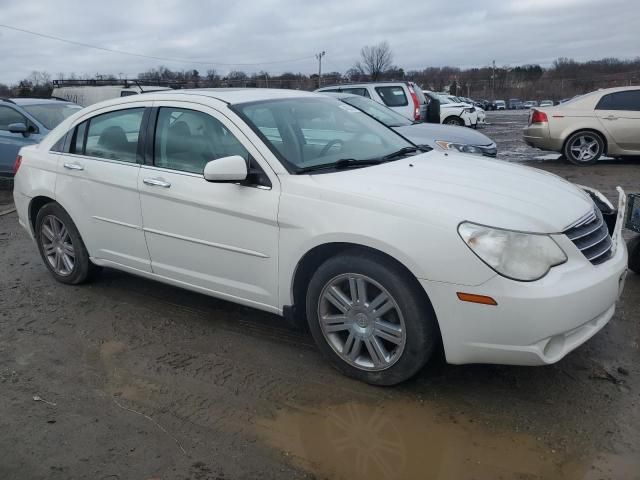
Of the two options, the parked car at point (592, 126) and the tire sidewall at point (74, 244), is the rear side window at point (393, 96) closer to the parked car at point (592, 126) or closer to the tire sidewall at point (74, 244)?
the parked car at point (592, 126)

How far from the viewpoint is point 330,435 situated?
2.94m

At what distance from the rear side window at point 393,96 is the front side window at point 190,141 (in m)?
9.14

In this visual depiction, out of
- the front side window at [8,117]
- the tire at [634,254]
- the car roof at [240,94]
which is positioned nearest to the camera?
the car roof at [240,94]

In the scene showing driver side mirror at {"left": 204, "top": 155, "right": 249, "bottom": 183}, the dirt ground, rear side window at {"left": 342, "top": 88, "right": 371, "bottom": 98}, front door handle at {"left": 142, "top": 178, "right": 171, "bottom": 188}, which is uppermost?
rear side window at {"left": 342, "top": 88, "right": 371, "bottom": 98}

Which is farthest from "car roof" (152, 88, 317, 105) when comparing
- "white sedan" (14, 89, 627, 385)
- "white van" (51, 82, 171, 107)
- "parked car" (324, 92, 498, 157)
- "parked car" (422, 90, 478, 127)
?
"white van" (51, 82, 171, 107)

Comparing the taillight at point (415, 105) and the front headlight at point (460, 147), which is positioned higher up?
the taillight at point (415, 105)

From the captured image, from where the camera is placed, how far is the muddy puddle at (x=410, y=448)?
263 cm

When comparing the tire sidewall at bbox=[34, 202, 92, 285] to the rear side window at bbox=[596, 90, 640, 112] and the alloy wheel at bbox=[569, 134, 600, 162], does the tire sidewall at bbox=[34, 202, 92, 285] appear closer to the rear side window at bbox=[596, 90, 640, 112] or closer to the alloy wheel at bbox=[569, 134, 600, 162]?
the alloy wheel at bbox=[569, 134, 600, 162]

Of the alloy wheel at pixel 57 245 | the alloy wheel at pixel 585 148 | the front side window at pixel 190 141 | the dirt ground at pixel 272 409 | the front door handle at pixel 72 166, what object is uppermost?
the front side window at pixel 190 141

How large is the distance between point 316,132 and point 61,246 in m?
2.57

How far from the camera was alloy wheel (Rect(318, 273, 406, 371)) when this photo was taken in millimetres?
3191

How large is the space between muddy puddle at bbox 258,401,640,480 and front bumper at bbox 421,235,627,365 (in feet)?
1.24

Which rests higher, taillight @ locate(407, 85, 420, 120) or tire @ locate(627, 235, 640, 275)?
taillight @ locate(407, 85, 420, 120)

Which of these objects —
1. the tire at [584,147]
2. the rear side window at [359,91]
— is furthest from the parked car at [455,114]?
the tire at [584,147]
